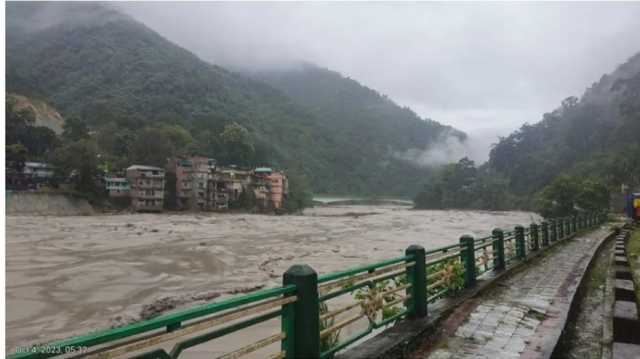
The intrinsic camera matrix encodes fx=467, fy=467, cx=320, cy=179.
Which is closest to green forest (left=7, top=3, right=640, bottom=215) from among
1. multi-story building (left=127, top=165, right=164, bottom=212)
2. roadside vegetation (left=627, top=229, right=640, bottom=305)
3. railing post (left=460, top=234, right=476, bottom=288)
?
multi-story building (left=127, top=165, right=164, bottom=212)

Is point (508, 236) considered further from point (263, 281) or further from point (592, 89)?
point (592, 89)

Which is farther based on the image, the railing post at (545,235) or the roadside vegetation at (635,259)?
the railing post at (545,235)

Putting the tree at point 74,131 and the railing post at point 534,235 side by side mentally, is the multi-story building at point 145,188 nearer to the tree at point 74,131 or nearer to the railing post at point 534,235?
the tree at point 74,131

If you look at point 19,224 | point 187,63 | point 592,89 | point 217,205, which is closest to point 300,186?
point 217,205

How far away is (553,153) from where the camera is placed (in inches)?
4936

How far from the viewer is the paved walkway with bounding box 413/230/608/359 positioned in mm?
5543

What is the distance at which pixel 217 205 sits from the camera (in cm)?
7256

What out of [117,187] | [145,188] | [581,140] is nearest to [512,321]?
[145,188]

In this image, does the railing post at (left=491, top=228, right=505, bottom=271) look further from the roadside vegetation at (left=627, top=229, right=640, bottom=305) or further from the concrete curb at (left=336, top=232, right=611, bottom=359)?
the roadside vegetation at (left=627, top=229, right=640, bottom=305)

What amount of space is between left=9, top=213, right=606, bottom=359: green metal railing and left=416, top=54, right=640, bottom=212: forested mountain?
290ft

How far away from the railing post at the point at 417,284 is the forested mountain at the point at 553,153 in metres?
89.2

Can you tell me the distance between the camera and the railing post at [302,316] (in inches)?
165

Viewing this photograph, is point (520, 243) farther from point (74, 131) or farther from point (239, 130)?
point (239, 130)

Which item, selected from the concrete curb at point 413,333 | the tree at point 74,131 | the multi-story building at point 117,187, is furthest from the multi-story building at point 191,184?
the concrete curb at point 413,333
